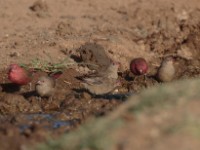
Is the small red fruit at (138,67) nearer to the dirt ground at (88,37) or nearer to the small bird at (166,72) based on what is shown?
the dirt ground at (88,37)

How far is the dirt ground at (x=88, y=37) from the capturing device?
11.4 m

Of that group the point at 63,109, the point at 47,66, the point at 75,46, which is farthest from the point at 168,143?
the point at 75,46

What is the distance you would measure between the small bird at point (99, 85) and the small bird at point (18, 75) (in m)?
0.92

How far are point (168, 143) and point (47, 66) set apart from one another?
23.9 feet

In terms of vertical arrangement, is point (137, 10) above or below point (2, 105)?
above

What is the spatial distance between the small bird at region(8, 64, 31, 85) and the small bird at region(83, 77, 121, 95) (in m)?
0.92

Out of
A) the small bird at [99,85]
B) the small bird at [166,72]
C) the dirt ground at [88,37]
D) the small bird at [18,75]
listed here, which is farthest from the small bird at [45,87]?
the small bird at [166,72]

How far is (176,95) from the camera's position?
6.05 metres

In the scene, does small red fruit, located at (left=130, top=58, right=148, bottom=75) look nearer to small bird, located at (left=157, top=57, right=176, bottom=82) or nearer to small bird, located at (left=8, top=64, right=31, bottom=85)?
small bird, located at (left=157, top=57, right=176, bottom=82)

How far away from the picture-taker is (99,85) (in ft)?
36.7

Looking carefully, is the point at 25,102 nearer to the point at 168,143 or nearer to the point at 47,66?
the point at 47,66

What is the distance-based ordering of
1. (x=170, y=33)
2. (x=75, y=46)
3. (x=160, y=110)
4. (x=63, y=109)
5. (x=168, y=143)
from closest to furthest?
(x=168, y=143) → (x=160, y=110) → (x=63, y=109) → (x=75, y=46) → (x=170, y=33)

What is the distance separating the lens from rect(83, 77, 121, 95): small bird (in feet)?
36.7

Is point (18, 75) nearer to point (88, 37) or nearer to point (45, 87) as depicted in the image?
point (45, 87)
